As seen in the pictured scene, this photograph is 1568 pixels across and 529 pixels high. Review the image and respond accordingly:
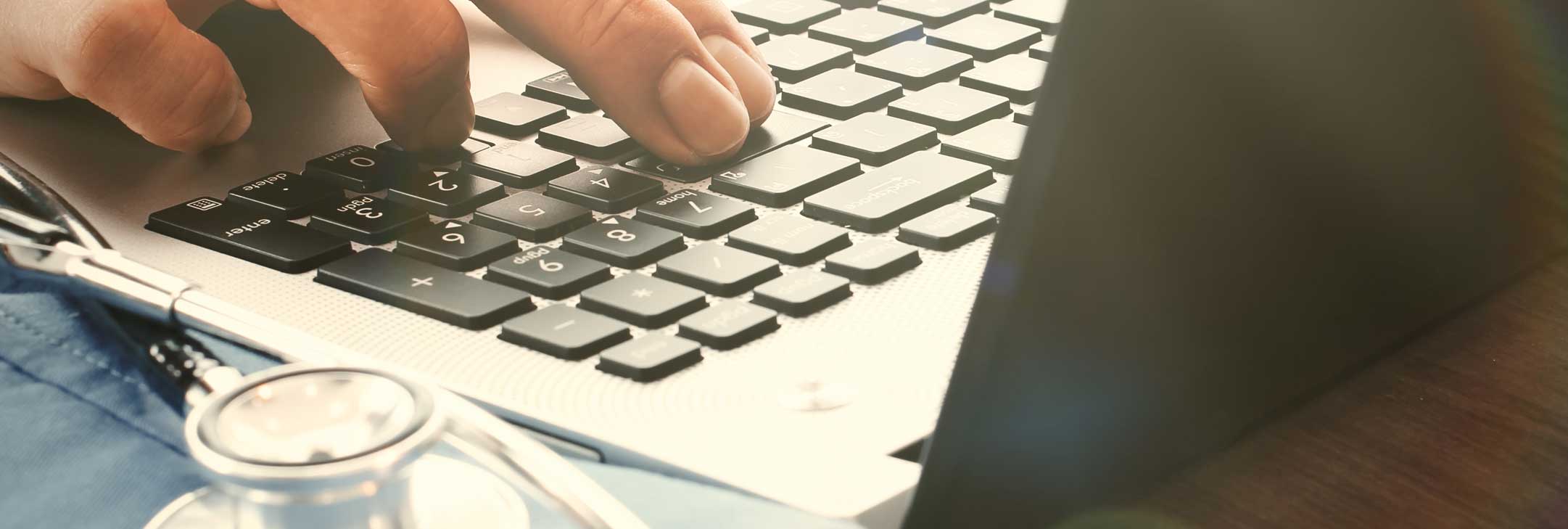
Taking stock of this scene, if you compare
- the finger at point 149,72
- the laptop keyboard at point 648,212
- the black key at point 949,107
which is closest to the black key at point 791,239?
the laptop keyboard at point 648,212

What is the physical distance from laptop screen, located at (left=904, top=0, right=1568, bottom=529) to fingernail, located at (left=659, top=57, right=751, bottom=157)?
22 centimetres

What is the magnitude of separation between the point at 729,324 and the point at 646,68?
21cm

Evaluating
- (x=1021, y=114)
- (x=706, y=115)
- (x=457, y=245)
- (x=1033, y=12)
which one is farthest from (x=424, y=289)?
(x=1033, y=12)

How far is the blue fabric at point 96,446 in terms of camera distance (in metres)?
0.27

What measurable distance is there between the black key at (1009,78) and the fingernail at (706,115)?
11 cm

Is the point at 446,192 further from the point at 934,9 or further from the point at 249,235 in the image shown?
the point at 934,9

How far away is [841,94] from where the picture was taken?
0.56 meters

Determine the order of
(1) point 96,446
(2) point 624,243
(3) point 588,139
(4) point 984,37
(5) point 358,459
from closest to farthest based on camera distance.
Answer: (5) point 358,459 < (1) point 96,446 < (2) point 624,243 < (3) point 588,139 < (4) point 984,37

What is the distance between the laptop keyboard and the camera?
37cm

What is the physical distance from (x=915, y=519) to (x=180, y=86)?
374mm

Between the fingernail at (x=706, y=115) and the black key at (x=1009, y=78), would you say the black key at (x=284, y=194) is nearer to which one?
the fingernail at (x=706, y=115)

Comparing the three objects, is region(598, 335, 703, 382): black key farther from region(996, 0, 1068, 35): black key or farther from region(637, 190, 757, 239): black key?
region(996, 0, 1068, 35): black key

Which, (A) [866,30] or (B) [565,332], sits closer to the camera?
(B) [565,332]

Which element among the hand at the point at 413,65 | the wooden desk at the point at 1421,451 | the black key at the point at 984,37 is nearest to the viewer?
the wooden desk at the point at 1421,451
